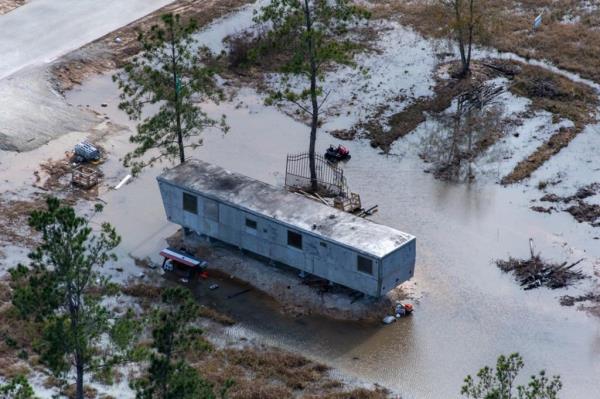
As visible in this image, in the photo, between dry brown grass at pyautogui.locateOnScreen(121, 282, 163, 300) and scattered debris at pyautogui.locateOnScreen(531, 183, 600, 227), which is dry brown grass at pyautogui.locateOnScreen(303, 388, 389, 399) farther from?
scattered debris at pyautogui.locateOnScreen(531, 183, 600, 227)

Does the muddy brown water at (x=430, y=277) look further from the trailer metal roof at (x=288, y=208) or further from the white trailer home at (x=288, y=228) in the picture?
the trailer metal roof at (x=288, y=208)

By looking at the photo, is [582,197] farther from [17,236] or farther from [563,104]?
[17,236]

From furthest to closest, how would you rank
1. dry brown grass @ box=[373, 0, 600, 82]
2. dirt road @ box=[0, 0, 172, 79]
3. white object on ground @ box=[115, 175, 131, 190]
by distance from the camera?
dry brown grass @ box=[373, 0, 600, 82] → dirt road @ box=[0, 0, 172, 79] → white object on ground @ box=[115, 175, 131, 190]

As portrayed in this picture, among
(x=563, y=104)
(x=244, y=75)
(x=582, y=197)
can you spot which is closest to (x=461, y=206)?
(x=582, y=197)

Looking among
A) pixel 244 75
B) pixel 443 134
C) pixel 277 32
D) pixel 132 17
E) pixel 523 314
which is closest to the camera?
pixel 523 314

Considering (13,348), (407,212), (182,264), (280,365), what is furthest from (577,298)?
(13,348)

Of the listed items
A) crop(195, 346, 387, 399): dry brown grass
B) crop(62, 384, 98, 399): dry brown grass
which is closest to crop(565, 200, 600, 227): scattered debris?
crop(195, 346, 387, 399): dry brown grass

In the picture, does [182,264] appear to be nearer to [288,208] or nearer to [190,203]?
[190,203]
